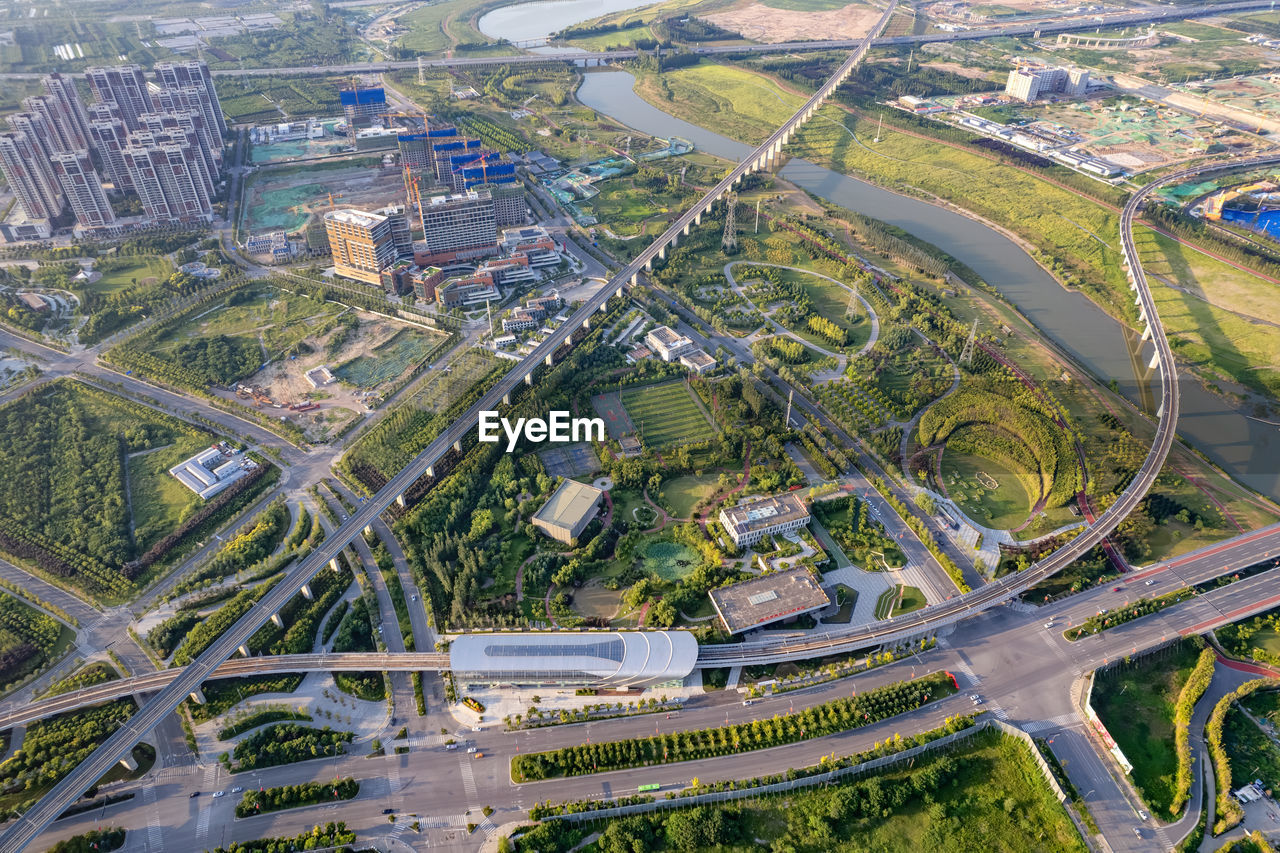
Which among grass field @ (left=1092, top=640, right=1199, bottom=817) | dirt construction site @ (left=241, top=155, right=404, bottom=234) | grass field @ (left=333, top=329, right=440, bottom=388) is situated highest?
dirt construction site @ (left=241, top=155, right=404, bottom=234)

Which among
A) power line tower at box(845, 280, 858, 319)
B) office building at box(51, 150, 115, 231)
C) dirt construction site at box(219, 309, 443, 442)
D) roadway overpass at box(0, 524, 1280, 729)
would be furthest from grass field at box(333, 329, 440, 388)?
office building at box(51, 150, 115, 231)

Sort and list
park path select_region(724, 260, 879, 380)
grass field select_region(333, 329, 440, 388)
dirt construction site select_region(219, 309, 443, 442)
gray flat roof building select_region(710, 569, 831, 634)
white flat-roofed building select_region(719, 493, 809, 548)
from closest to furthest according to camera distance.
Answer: gray flat roof building select_region(710, 569, 831, 634) < white flat-roofed building select_region(719, 493, 809, 548) < dirt construction site select_region(219, 309, 443, 442) < grass field select_region(333, 329, 440, 388) < park path select_region(724, 260, 879, 380)

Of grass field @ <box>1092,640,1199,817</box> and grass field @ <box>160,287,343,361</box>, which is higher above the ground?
grass field @ <box>160,287,343,361</box>

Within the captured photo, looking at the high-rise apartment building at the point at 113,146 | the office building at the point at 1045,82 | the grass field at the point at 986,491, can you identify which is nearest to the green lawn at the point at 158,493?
the grass field at the point at 986,491

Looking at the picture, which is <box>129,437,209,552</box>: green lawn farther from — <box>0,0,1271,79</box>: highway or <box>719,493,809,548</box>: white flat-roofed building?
<box>0,0,1271,79</box>: highway

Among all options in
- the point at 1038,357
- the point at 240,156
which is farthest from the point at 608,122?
the point at 1038,357

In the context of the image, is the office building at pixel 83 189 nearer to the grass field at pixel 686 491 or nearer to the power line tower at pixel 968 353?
the grass field at pixel 686 491

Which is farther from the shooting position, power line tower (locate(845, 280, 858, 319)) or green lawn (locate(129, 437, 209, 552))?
power line tower (locate(845, 280, 858, 319))
